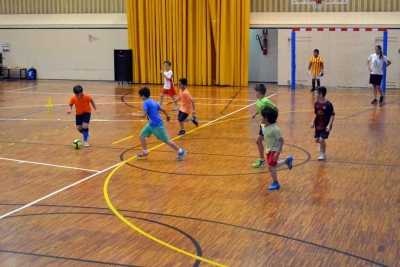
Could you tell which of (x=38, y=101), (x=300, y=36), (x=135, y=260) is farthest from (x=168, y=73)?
(x=135, y=260)

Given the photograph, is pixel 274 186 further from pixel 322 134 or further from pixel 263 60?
pixel 263 60

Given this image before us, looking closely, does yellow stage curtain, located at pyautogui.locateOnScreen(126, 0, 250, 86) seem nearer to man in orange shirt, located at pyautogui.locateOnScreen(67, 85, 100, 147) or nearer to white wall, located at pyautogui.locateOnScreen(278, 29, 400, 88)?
white wall, located at pyautogui.locateOnScreen(278, 29, 400, 88)

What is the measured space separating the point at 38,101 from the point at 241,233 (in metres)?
16.4

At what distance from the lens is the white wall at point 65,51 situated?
31391 millimetres

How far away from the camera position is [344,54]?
26734mm

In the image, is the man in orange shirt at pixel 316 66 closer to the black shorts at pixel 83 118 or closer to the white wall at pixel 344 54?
the white wall at pixel 344 54

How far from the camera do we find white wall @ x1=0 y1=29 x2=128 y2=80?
31.4 meters

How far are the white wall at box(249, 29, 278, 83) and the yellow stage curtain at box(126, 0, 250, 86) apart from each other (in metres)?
1.53

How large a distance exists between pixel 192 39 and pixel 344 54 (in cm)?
711

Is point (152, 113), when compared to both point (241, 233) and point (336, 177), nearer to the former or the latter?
point (336, 177)

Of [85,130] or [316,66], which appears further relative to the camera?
[316,66]

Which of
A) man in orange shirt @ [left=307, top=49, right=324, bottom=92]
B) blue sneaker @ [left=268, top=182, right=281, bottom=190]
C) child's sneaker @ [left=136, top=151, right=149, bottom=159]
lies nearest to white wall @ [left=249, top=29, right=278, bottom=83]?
man in orange shirt @ [left=307, top=49, right=324, bottom=92]

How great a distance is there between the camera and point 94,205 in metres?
9.60

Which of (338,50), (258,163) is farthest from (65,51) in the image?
(258,163)
